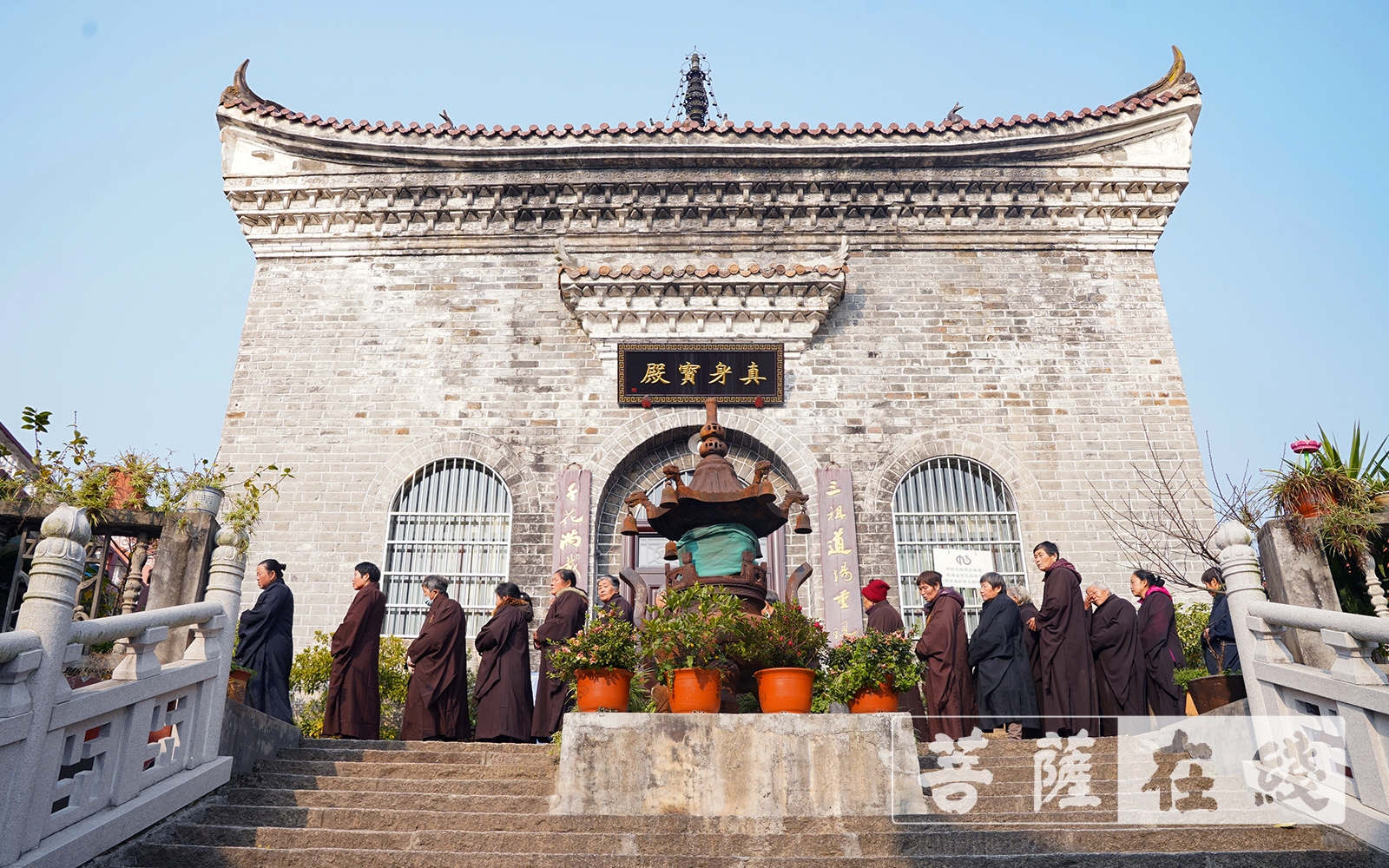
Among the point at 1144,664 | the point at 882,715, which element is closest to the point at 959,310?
the point at 1144,664

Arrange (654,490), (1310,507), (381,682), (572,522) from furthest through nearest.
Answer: (654,490), (572,522), (381,682), (1310,507)

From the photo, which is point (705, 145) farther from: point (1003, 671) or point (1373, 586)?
point (1373, 586)

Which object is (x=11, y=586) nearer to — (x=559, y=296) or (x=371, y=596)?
(x=371, y=596)

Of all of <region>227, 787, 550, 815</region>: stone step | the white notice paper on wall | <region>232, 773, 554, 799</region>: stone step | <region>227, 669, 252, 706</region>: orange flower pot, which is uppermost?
the white notice paper on wall

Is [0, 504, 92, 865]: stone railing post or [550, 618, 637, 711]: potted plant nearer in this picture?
[0, 504, 92, 865]: stone railing post

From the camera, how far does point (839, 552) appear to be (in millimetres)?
10617

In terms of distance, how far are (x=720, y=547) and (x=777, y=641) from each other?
1.31 m

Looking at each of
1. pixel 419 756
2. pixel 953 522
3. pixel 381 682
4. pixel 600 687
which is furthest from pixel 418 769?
pixel 953 522

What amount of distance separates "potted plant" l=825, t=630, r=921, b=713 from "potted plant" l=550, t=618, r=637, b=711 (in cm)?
123

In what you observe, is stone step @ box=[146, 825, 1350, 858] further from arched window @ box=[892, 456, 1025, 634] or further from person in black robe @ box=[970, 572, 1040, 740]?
arched window @ box=[892, 456, 1025, 634]

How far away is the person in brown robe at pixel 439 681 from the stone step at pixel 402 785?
1.46 metres

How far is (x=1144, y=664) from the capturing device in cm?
708

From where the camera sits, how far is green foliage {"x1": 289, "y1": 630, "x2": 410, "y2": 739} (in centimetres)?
927

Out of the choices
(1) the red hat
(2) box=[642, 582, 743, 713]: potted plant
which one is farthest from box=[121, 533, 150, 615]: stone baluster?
(1) the red hat
